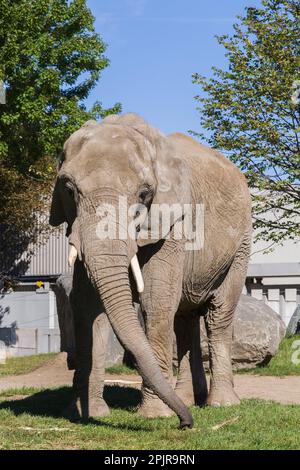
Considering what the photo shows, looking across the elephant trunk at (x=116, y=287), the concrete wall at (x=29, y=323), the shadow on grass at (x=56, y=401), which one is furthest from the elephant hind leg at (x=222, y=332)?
the concrete wall at (x=29, y=323)

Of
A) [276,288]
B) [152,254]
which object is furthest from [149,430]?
[276,288]

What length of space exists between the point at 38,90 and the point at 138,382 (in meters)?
13.9

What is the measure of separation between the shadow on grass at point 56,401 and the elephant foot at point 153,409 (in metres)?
0.52

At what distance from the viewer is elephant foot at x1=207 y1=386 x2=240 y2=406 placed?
→ 9.70 m

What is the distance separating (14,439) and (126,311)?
1319 millimetres

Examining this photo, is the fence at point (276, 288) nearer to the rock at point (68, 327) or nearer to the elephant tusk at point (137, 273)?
the rock at point (68, 327)

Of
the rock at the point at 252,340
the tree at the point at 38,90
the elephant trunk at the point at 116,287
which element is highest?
the tree at the point at 38,90

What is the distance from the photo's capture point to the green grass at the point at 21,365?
16.1 meters

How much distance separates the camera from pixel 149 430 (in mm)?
7246

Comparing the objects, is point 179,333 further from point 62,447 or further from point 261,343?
point 261,343

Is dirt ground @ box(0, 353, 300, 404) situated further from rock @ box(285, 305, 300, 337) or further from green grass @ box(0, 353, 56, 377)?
rock @ box(285, 305, 300, 337)
